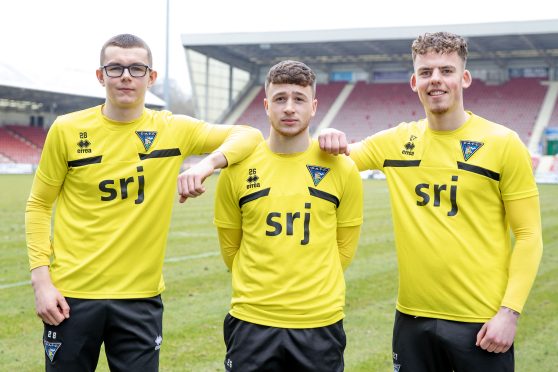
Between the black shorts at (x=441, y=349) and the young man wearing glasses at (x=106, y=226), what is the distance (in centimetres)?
110

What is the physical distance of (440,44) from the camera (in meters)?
2.99

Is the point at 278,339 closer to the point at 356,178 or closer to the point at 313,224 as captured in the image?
the point at 313,224

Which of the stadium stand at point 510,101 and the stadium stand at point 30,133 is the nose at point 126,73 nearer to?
the stadium stand at point 510,101

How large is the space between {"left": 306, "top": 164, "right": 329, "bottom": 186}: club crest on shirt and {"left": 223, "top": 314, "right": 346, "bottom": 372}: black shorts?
2.10 feet

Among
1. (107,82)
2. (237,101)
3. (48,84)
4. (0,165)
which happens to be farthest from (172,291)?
(237,101)

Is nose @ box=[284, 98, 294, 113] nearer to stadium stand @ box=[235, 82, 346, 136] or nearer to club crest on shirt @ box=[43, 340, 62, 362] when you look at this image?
club crest on shirt @ box=[43, 340, 62, 362]

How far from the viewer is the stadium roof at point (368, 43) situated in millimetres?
35156

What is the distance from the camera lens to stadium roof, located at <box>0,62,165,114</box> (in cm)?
3991

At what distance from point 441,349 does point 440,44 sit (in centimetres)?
134

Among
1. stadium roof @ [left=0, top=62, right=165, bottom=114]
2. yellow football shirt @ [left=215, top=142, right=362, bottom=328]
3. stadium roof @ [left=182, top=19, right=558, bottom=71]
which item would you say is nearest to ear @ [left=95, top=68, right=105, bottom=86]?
yellow football shirt @ [left=215, top=142, right=362, bottom=328]

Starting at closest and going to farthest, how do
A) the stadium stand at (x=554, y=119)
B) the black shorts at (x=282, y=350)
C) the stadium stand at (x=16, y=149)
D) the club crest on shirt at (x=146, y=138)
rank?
the black shorts at (x=282, y=350)
the club crest on shirt at (x=146, y=138)
the stadium stand at (x=554, y=119)
the stadium stand at (x=16, y=149)

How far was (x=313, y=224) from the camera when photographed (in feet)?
9.82

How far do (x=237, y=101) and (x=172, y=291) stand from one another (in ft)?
135

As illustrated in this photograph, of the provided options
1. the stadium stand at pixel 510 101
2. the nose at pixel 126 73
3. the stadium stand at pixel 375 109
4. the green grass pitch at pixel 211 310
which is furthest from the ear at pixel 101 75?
the stadium stand at pixel 375 109
